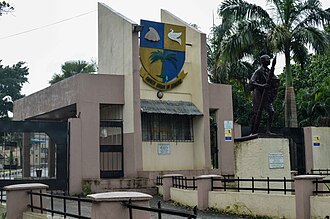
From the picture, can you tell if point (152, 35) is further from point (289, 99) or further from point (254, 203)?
point (254, 203)

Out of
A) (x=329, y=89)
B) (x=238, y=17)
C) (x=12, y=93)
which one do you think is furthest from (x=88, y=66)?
(x=329, y=89)

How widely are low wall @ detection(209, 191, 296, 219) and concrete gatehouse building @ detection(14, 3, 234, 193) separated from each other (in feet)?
22.9

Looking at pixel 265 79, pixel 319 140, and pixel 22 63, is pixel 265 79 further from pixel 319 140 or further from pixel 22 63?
pixel 22 63

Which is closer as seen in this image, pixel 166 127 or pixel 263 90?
pixel 263 90

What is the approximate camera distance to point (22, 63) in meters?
52.1

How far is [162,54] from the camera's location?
24469 millimetres

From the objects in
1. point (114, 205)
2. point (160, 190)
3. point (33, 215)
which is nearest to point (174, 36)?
point (160, 190)

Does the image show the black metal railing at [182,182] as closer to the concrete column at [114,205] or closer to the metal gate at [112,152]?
the metal gate at [112,152]

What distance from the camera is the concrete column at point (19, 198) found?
11719 millimetres

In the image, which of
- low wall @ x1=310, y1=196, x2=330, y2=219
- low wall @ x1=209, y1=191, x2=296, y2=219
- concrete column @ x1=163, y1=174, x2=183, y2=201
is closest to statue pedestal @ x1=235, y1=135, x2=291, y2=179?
low wall @ x1=209, y1=191, x2=296, y2=219

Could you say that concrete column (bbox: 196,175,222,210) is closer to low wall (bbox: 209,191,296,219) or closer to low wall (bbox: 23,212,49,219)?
low wall (bbox: 209,191,296,219)

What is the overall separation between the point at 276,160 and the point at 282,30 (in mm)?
10710

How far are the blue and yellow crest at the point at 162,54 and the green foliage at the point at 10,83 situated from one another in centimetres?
2743

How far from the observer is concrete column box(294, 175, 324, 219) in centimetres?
1243
